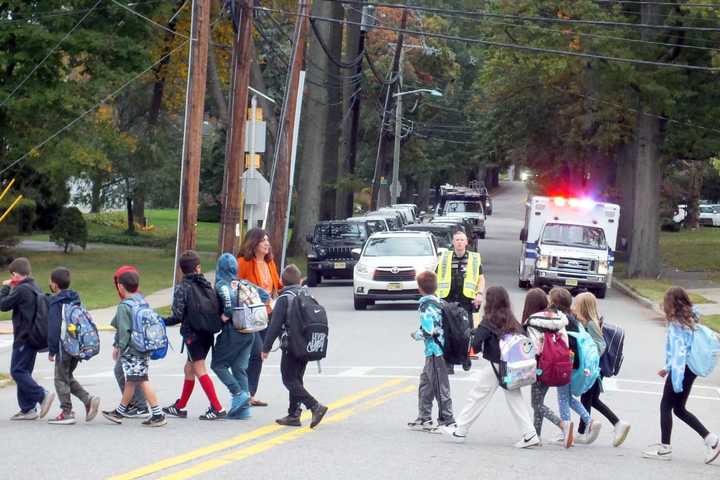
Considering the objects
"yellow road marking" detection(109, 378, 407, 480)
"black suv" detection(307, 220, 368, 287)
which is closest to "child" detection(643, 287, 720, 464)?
"yellow road marking" detection(109, 378, 407, 480)

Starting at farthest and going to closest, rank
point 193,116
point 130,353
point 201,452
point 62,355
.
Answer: point 193,116
point 62,355
point 130,353
point 201,452

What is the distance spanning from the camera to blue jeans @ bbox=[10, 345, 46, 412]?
1202cm

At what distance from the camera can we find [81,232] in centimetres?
4666

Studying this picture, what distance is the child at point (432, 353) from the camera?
11375 mm

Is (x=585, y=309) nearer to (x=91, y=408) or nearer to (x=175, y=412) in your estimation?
(x=175, y=412)

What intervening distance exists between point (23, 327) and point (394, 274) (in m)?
15.7

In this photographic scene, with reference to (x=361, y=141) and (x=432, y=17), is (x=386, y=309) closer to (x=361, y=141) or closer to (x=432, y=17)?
(x=432, y=17)

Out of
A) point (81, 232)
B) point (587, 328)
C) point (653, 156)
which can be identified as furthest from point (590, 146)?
point (587, 328)

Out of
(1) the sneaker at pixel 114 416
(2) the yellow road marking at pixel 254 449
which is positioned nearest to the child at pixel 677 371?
(2) the yellow road marking at pixel 254 449

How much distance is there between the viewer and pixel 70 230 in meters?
46.3

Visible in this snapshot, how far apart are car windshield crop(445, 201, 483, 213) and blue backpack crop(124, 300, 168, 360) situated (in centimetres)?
5528

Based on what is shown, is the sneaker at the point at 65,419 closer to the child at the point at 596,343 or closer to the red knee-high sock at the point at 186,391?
the red knee-high sock at the point at 186,391

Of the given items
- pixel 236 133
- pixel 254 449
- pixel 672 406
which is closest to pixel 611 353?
pixel 672 406

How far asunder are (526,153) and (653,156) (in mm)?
21125
